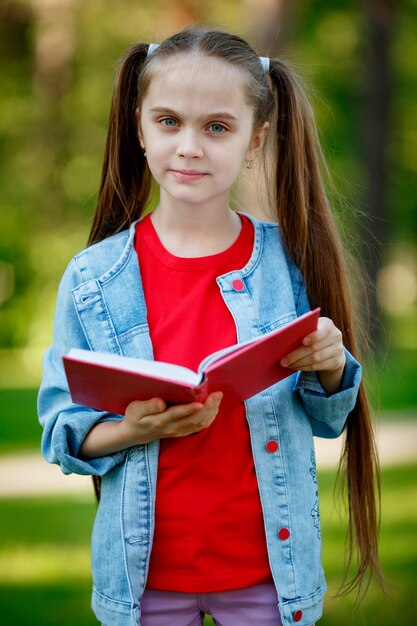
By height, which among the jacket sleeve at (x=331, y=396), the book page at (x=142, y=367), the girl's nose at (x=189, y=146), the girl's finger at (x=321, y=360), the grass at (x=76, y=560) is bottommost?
the grass at (x=76, y=560)

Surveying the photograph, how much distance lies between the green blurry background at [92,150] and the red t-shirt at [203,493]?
258 centimetres

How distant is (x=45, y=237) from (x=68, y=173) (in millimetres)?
1585

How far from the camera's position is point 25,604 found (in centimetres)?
419

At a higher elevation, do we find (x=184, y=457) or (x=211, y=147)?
(x=211, y=147)

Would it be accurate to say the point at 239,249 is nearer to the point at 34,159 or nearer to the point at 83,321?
the point at 83,321

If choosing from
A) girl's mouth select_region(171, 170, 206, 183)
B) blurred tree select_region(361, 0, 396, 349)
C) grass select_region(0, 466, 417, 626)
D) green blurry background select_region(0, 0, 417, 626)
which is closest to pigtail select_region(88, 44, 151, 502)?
girl's mouth select_region(171, 170, 206, 183)

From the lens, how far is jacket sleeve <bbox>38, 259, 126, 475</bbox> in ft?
8.13

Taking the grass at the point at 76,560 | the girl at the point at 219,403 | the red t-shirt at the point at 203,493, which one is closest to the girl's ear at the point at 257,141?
the girl at the point at 219,403

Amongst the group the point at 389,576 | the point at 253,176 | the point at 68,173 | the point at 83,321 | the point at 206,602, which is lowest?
the point at 389,576

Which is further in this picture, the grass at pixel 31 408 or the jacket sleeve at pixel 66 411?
the grass at pixel 31 408

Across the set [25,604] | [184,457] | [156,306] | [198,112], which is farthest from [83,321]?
[25,604]

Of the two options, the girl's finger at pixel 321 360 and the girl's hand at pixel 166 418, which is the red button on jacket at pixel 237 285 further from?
the girl's hand at pixel 166 418

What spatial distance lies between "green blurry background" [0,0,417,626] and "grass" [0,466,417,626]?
19 mm

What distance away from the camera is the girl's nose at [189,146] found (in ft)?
7.84
